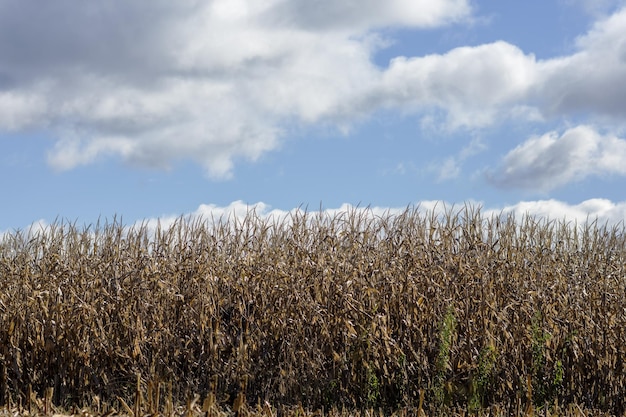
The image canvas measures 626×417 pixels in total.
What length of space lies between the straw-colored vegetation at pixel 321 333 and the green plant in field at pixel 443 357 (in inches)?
0.8

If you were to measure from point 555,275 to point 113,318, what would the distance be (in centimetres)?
525

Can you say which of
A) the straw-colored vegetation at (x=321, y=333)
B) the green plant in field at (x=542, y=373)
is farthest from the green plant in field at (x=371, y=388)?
the green plant in field at (x=542, y=373)

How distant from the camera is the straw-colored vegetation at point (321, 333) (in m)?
7.21

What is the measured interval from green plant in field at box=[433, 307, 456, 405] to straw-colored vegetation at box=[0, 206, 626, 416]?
2cm

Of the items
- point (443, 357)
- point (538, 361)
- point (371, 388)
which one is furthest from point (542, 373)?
point (371, 388)

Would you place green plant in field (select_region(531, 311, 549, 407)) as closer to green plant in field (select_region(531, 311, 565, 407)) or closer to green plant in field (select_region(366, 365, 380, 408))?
green plant in field (select_region(531, 311, 565, 407))

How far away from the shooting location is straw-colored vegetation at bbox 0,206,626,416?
23.7 ft

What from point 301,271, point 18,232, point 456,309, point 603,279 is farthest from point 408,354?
point 18,232

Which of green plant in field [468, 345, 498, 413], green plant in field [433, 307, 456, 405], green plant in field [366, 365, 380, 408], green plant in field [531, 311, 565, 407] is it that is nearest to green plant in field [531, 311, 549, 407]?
green plant in field [531, 311, 565, 407]

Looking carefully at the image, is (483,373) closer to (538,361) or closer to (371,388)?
(538,361)

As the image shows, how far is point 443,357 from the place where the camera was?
22.6 ft

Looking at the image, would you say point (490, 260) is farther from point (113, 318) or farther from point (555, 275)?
point (113, 318)

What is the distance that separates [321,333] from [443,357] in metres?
1.29

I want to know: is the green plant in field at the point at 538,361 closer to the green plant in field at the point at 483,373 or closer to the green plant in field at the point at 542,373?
the green plant in field at the point at 542,373
